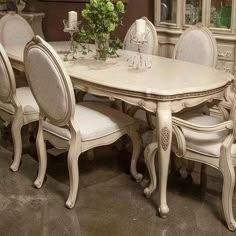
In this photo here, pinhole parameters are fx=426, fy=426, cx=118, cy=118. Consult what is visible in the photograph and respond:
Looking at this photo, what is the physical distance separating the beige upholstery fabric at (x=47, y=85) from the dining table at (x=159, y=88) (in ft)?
0.85

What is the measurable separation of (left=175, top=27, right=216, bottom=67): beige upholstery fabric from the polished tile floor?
0.88 metres

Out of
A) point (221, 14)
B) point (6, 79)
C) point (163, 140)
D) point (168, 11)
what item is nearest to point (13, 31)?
point (6, 79)

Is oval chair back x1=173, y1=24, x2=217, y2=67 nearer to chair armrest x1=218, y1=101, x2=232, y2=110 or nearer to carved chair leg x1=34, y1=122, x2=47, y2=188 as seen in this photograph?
chair armrest x1=218, y1=101, x2=232, y2=110

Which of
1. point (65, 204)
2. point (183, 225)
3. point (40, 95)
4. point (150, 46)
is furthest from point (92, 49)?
point (183, 225)

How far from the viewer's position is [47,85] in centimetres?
250

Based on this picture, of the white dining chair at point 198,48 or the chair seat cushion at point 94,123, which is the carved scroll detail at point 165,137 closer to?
the chair seat cushion at point 94,123

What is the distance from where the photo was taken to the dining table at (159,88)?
7.75 feet

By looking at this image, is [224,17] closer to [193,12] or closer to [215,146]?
[193,12]

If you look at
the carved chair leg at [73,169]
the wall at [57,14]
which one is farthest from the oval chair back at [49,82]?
the wall at [57,14]

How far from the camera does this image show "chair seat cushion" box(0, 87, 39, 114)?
304cm

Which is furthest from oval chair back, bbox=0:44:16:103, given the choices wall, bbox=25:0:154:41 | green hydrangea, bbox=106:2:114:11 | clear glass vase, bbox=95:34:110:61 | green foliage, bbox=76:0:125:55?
wall, bbox=25:0:154:41

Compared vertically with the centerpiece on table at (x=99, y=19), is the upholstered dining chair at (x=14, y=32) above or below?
below

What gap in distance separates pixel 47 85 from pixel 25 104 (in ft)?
2.08

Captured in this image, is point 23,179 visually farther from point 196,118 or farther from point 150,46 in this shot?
point 150,46
